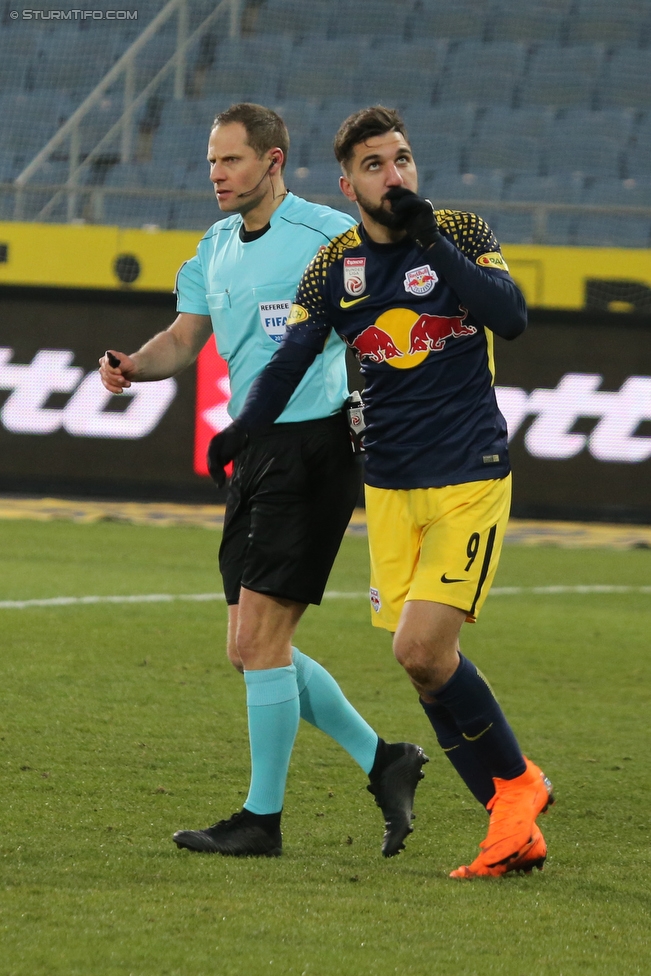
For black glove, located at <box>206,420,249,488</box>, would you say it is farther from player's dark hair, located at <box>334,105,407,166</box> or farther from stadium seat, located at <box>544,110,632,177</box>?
stadium seat, located at <box>544,110,632,177</box>

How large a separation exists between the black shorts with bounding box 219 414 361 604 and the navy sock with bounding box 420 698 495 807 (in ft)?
1.52

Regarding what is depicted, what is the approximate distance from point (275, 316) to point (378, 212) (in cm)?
57

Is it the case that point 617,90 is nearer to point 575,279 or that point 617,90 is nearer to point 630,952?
point 575,279

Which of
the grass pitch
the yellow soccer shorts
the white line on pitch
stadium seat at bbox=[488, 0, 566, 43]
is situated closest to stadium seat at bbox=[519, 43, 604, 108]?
stadium seat at bbox=[488, 0, 566, 43]

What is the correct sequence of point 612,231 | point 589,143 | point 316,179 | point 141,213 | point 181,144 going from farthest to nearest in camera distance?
1. point 181,144
2. point 589,143
3. point 316,179
4. point 141,213
5. point 612,231

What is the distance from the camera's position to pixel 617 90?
17031mm

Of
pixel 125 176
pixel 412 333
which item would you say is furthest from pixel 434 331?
pixel 125 176

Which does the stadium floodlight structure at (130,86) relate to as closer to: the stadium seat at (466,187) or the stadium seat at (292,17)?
the stadium seat at (292,17)

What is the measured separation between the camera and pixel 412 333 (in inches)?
144

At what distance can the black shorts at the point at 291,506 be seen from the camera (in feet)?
12.6

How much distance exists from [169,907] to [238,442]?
3.90ft

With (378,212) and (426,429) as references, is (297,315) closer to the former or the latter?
(378,212)

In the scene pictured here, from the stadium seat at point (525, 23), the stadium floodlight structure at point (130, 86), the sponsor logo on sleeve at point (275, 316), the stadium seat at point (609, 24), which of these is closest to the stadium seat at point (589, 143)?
the stadium seat at point (609, 24)

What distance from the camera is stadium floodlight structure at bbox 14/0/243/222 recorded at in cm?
1623
